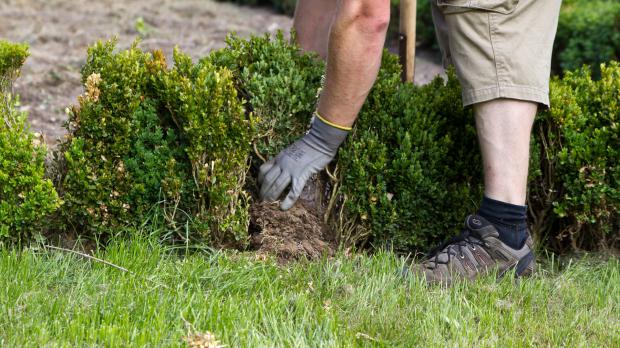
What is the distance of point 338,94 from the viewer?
337 cm

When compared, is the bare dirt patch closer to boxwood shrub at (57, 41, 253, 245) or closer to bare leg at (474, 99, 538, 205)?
boxwood shrub at (57, 41, 253, 245)

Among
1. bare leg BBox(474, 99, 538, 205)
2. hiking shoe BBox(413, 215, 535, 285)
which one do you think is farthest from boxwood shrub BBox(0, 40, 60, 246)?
bare leg BBox(474, 99, 538, 205)

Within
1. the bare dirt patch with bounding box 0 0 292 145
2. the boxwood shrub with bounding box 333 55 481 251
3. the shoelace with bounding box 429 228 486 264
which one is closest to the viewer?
the shoelace with bounding box 429 228 486 264


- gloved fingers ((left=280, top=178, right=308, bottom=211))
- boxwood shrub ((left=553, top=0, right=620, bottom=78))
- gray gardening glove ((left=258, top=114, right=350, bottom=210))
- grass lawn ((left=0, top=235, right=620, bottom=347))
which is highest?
boxwood shrub ((left=553, top=0, right=620, bottom=78))

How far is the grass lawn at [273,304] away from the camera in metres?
2.72

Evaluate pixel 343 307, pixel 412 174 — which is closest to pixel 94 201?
pixel 343 307

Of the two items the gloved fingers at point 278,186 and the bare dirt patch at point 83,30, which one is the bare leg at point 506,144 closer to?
the gloved fingers at point 278,186

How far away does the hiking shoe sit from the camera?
11.3 ft

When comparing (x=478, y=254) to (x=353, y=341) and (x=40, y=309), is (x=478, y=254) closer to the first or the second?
(x=353, y=341)

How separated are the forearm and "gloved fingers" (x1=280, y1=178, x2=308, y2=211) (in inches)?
12.2

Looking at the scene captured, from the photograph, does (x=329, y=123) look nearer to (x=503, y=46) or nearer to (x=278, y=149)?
(x=278, y=149)

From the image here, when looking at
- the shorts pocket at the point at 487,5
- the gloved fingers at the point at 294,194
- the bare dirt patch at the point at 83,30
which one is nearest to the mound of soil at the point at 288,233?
the gloved fingers at the point at 294,194

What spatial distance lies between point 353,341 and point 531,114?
4.62 feet

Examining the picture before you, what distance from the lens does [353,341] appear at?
2.74 metres
